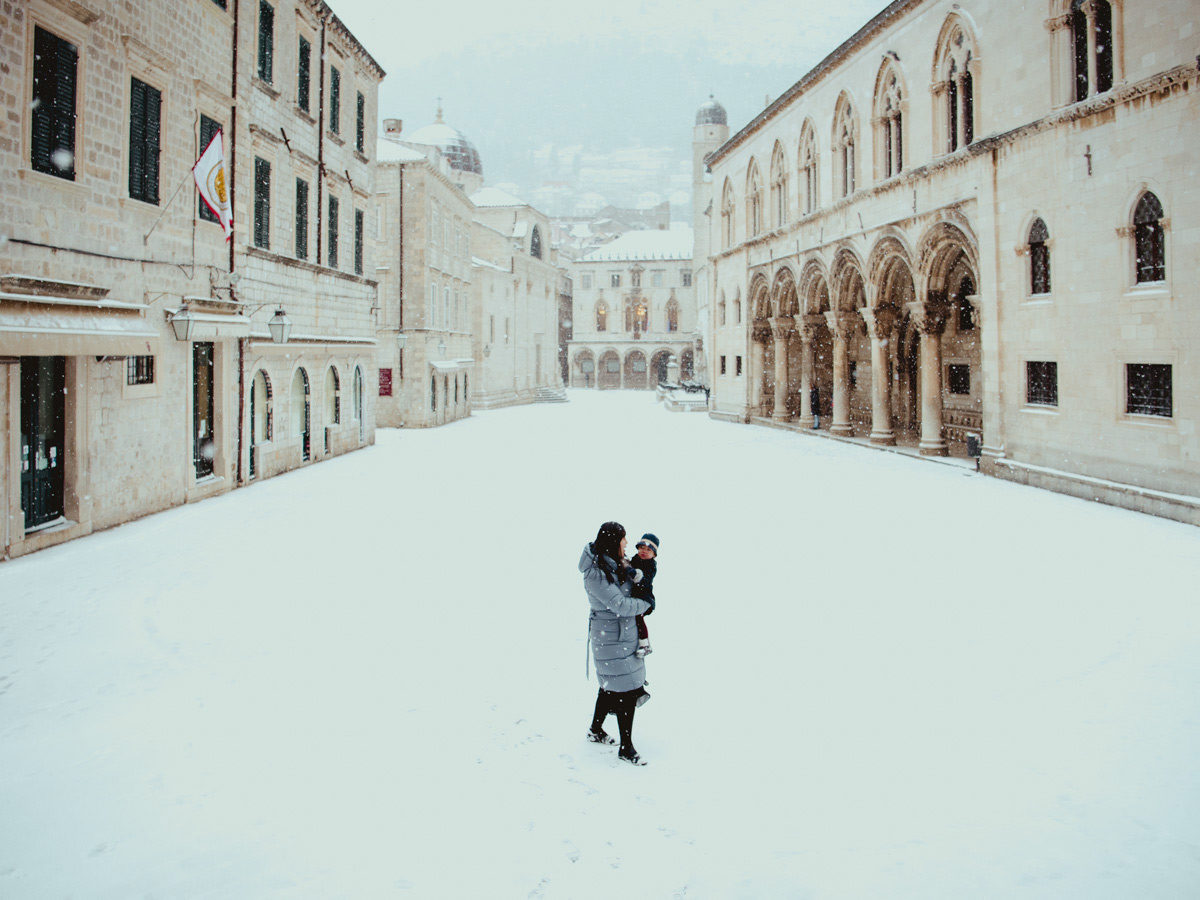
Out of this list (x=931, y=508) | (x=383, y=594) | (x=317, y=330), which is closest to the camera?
(x=383, y=594)

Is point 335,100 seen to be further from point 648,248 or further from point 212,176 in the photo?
point 648,248

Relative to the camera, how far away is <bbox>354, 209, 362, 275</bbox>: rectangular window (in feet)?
77.0

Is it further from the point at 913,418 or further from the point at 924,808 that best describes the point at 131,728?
the point at 913,418

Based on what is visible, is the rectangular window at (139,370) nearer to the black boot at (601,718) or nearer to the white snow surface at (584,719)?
the white snow surface at (584,719)

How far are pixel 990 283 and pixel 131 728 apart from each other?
1708 centimetres

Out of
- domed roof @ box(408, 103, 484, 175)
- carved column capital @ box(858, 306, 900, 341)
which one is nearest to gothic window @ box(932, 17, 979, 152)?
carved column capital @ box(858, 306, 900, 341)

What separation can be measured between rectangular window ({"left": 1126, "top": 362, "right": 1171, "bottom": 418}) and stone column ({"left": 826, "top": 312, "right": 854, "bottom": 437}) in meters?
12.7

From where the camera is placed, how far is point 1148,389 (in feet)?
43.6

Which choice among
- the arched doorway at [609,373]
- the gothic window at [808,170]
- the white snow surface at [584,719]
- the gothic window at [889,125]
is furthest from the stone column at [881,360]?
the arched doorway at [609,373]

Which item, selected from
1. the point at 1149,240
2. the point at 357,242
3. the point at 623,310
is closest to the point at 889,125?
the point at 1149,240

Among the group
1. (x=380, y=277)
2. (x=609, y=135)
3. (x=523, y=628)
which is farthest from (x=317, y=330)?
(x=609, y=135)

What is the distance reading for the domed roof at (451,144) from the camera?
5875 cm

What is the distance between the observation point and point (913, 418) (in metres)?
27.2

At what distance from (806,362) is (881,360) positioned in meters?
5.78
